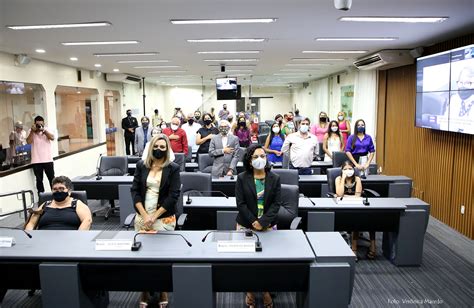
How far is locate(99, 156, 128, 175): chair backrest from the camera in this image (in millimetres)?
6590

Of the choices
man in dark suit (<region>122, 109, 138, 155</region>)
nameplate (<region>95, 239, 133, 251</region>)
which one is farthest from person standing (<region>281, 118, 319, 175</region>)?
man in dark suit (<region>122, 109, 138, 155</region>)

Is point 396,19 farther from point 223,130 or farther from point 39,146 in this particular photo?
point 39,146

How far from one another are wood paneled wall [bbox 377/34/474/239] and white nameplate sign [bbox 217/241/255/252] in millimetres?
4344

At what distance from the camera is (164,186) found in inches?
133

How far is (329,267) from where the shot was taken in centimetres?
266

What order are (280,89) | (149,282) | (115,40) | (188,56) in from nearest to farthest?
(149,282), (115,40), (188,56), (280,89)

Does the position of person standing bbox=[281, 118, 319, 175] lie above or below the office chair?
above

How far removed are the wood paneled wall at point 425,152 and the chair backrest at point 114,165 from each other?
5.45 meters

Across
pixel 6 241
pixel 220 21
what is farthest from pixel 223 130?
pixel 6 241

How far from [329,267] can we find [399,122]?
6.25 metres

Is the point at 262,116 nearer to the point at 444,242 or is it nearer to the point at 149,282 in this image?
the point at 444,242

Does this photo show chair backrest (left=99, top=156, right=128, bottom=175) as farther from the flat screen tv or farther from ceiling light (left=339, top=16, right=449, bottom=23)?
the flat screen tv

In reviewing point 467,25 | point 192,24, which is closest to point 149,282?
point 192,24

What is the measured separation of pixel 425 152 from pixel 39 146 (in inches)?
283
